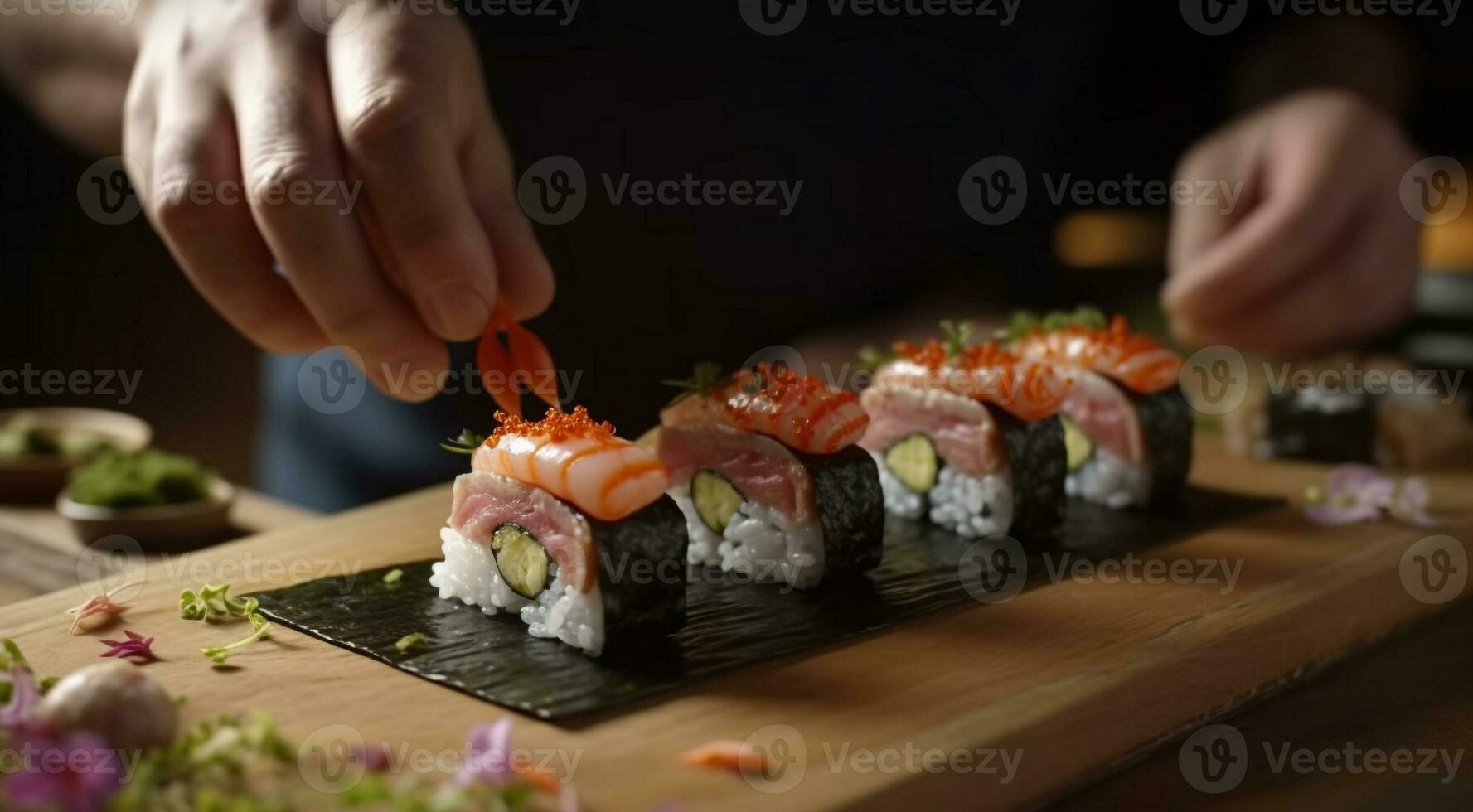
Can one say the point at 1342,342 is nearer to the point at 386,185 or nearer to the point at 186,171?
the point at 386,185

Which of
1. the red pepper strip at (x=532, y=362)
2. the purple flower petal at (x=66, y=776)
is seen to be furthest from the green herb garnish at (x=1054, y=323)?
the purple flower petal at (x=66, y=776)

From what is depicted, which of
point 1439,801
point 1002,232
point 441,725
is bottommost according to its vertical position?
point 1439,801

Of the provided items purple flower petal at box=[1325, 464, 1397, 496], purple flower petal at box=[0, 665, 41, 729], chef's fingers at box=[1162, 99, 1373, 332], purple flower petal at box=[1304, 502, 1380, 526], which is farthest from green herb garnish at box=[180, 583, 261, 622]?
chef's fingers at box=[1162, 99, 1373, 332]


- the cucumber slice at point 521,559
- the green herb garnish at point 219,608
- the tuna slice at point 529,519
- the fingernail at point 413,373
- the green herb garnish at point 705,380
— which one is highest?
the fingernail at point 413,373

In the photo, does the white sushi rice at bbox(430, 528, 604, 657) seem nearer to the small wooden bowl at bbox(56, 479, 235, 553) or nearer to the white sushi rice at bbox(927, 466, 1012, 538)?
the small wooden bowl at bbox(56, 479, 235, 553)

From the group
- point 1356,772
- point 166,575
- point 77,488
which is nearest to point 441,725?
point 166,575

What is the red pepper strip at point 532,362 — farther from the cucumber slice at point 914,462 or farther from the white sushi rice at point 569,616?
the cucumber slice at point 914,462

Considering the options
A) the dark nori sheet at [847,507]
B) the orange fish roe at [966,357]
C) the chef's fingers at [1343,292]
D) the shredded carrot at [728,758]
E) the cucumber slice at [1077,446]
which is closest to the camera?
the shredded carrot at [728,758]
